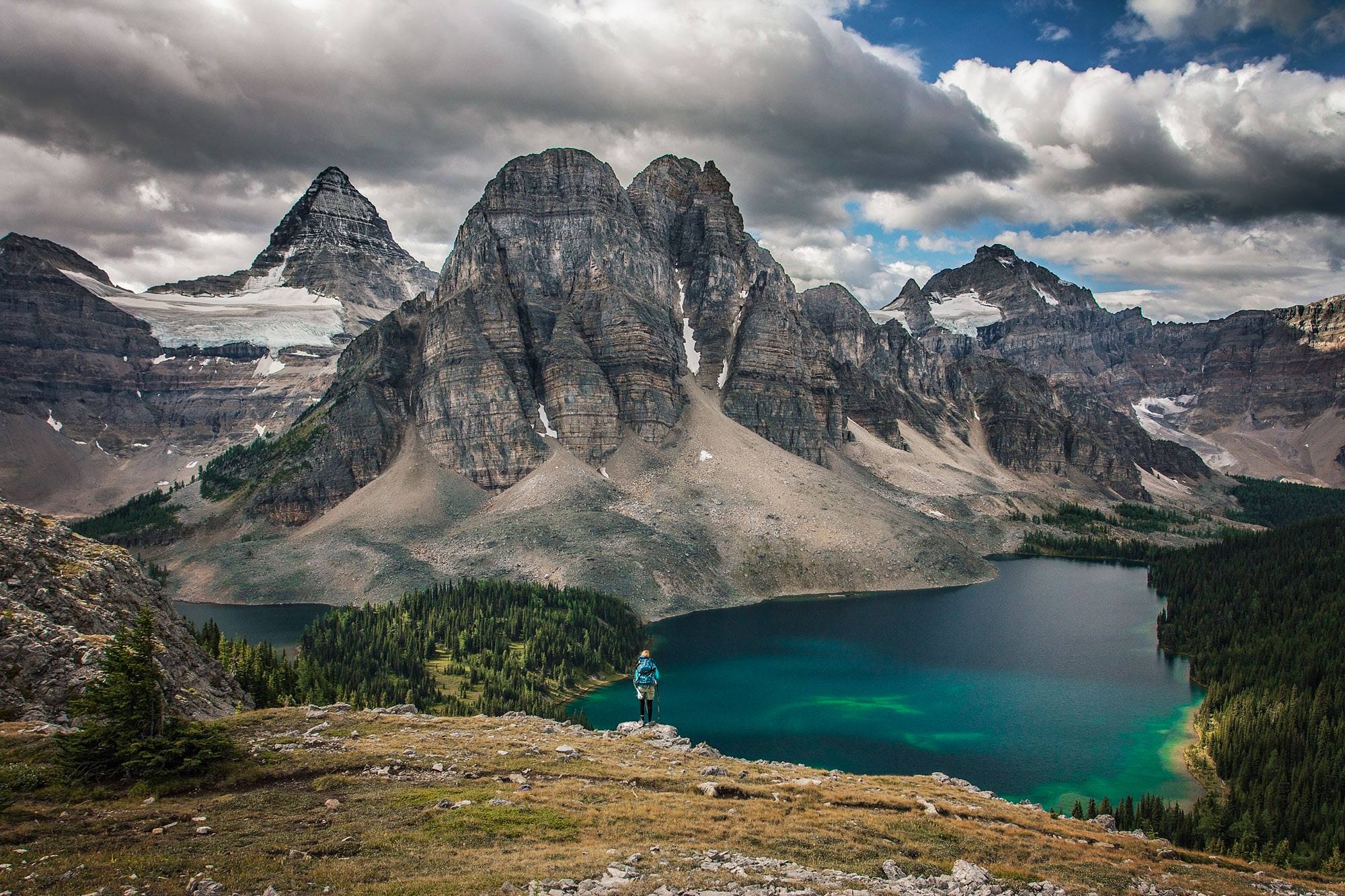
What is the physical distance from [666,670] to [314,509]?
10156cm

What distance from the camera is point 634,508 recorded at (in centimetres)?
15100

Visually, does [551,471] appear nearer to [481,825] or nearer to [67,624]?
A: [67,624]

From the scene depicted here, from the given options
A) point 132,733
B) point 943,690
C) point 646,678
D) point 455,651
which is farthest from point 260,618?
point 132,733

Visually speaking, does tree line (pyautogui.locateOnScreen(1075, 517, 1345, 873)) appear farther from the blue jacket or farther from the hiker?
the blue jacket

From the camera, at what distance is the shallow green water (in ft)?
214

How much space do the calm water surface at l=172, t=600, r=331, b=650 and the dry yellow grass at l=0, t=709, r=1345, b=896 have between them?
3019 inches

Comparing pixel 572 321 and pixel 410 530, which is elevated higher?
pixel 572 321

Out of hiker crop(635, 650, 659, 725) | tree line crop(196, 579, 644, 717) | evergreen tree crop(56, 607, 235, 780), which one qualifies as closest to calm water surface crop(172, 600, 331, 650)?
tree line crop(196, 579, 644, 717)

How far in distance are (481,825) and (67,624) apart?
82.7 ft

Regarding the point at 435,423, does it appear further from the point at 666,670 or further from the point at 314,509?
the point at 666,670

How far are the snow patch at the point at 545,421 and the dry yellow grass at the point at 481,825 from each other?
5221 inches

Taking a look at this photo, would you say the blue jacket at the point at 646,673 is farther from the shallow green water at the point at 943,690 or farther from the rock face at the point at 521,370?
the rock face at the point at 521,370

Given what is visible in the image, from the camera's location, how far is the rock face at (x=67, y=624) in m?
33.3

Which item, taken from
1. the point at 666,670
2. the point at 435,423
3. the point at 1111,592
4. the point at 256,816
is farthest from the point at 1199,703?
the point at 435,423
